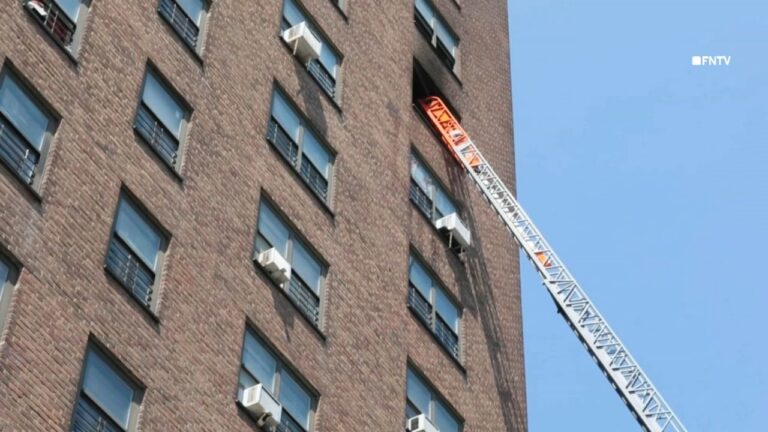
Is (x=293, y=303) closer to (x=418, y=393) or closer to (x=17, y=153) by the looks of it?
(x=418, y=393)

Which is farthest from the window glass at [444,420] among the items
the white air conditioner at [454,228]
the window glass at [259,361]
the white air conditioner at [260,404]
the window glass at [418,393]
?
the white air conditioner at [260,404]

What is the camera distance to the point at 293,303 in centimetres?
2900

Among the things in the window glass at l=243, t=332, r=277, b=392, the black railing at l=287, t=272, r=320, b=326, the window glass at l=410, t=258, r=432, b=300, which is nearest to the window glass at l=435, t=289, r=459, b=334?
the window glass at l=410, t=258, r=432, b=300

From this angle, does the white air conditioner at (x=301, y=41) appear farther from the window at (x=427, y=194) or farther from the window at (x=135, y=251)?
the window at (x=135, y=251)

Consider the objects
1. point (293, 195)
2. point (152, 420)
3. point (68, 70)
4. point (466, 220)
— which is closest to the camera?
point (152, 420)

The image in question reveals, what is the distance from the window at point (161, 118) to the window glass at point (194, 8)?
8.31 ft

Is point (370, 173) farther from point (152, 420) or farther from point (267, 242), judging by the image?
point (152, 420)

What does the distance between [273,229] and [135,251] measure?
4.80 m

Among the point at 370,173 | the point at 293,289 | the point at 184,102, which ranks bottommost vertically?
the point at 293,289

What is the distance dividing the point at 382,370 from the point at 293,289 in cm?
259

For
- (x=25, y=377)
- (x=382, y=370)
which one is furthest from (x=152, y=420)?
(x=382, y=370)

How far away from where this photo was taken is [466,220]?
38.9 meters

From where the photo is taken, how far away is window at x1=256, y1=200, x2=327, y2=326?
29.3 metres

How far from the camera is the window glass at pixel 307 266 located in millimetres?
30016
